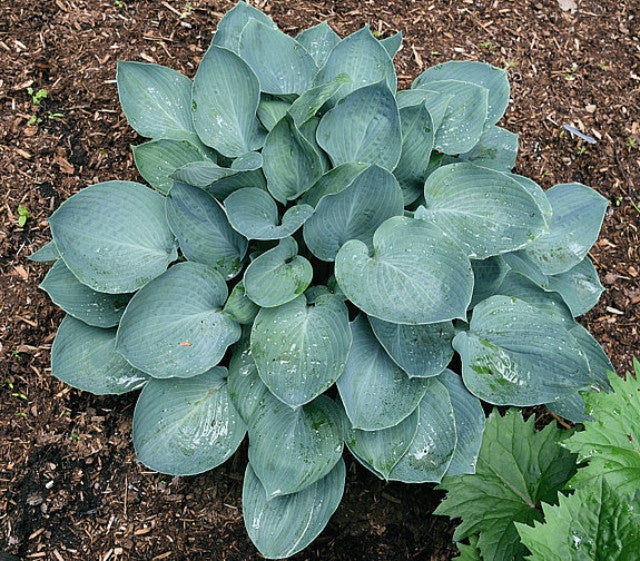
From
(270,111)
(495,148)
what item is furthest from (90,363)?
(495,148)

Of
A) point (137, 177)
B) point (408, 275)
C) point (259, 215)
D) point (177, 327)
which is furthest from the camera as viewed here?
point (137, 177)

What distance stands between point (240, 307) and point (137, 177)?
1022mm

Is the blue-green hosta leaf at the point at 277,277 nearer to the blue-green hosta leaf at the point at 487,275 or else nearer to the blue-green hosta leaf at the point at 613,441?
the blue-green hosta leaf at the point at 487,275

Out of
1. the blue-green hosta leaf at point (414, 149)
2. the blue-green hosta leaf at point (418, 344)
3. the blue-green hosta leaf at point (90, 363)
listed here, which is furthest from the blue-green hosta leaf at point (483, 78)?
the blue-green hosta leaf at point (90, 363)

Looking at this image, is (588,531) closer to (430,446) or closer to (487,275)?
(430,446)

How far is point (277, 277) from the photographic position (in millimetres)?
2152

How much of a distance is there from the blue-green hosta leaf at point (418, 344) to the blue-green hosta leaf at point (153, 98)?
3.68 feet

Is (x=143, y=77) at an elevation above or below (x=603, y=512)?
above

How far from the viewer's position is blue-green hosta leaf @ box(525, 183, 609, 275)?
247cm

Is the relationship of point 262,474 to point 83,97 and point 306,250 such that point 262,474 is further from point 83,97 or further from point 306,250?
point 83,97

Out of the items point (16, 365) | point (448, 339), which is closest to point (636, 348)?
point (448, 339)

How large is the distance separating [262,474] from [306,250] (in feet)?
2.74

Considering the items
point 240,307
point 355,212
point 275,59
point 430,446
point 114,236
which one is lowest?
point 430,446

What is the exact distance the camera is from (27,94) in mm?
2891
